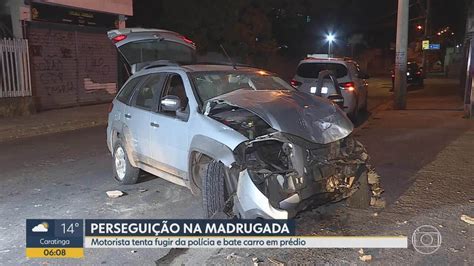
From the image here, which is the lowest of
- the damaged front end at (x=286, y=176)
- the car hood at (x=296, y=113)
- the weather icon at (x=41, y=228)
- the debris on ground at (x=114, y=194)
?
the debris on ground at (x=114, y=194)

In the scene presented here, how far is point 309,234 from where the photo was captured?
4906 mm

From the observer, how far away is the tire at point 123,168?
6840mm

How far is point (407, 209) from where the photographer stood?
5.62 metres

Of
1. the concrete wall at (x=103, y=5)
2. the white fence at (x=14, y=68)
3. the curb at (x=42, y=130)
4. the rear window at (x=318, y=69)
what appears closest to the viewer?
the curb at (x=42, y=130)

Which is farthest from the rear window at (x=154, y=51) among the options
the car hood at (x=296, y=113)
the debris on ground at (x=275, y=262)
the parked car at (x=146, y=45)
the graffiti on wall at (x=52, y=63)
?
the graffiti on wall at (x=52, y=63)

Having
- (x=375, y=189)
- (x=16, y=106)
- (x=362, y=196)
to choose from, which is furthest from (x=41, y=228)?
(x=16, y=106)

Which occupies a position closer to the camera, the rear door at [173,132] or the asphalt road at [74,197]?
the asphalt road at [74,197]

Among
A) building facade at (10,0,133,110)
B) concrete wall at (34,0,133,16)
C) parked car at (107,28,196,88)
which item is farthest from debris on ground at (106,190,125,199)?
concrete wall at (34,0,133,16)

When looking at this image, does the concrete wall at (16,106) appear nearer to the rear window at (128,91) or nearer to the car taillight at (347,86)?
the rear window at (128,91)

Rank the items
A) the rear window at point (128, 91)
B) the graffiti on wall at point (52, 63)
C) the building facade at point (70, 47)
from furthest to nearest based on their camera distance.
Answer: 1. the graffiti on wall at point (52, 63)
2. the building facade at point (70, 47)
3. the rear window at point (128, 91)

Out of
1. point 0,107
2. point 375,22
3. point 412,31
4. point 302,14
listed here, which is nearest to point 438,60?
point 412,31

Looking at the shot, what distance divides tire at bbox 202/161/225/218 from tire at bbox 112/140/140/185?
2286mm

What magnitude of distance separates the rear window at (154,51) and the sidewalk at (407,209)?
4.75m

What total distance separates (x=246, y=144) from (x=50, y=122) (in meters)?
10.4
